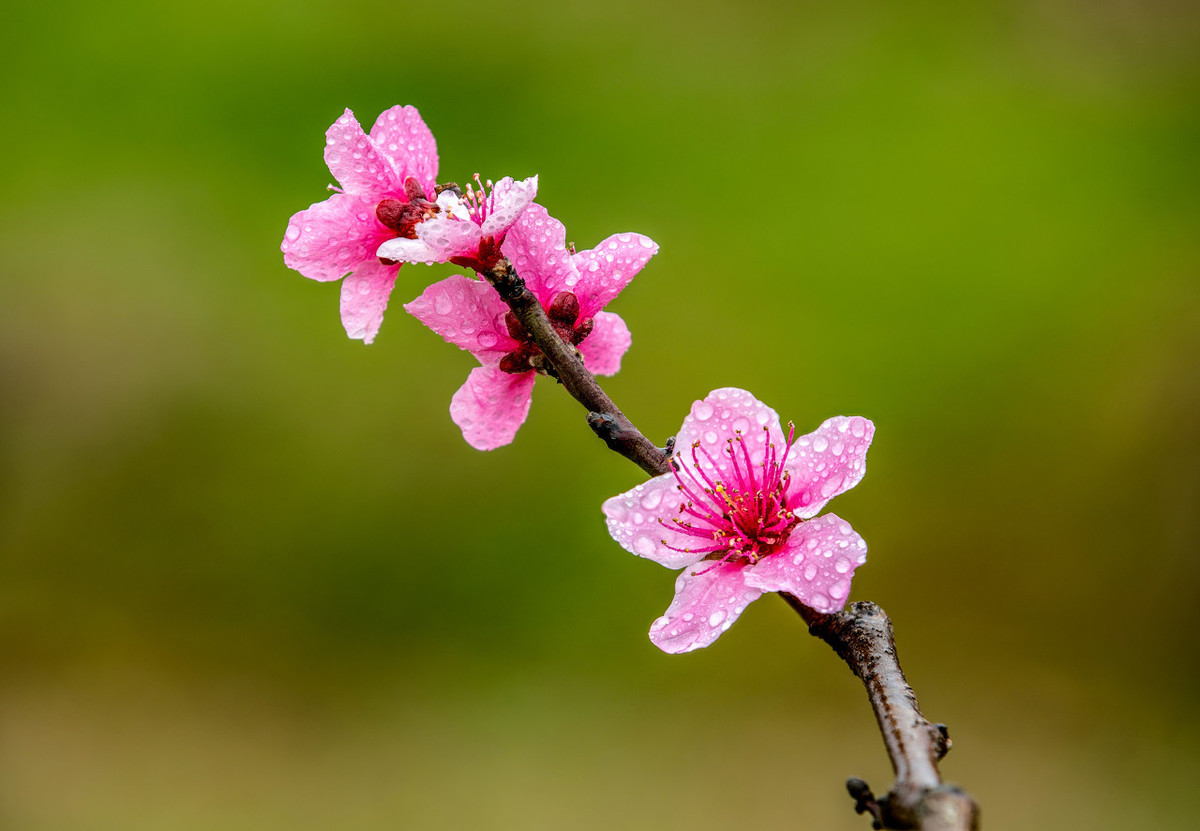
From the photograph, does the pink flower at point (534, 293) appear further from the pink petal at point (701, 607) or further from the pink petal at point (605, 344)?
the pink petal at point (701, 607)

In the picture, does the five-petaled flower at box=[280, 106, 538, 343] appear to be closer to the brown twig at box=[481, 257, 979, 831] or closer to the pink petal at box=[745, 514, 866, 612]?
the brown twig at box=[481, 257, 979, 831]

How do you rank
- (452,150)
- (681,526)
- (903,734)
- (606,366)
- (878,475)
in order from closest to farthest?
1. (903,734)
2. (681,526)
3. (606,366)
4. (878,475)
5. (452,150)

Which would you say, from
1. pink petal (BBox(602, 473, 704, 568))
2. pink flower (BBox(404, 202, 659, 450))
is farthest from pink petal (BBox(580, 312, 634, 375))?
pink petal (BBox(602, 473, 704, 568))

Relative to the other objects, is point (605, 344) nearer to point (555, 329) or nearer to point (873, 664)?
point (555, 329)

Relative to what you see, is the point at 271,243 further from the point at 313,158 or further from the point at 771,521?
the point at 771,521

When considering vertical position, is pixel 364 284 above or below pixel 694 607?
above

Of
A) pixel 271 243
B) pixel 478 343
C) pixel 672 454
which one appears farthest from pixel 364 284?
pixel 271 243
